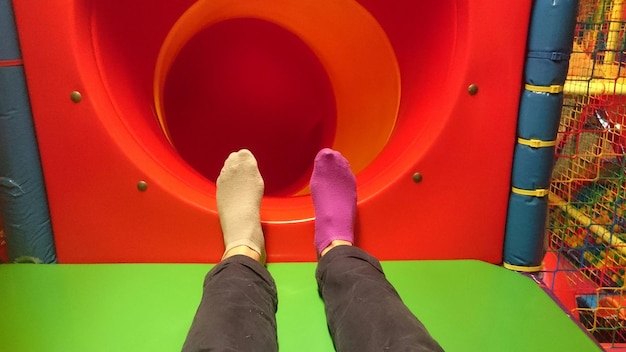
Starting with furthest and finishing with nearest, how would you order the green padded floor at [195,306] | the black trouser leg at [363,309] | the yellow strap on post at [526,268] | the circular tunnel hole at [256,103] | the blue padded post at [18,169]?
the circular tunnel hole at [256,103] → the yellow strap on post at [526,268] → the blue padded post at [18,169] → the green padded floor at [195,306] → the black trouser leg at [363,309]

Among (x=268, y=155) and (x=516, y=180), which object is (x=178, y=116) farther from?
(x=516, y=180)

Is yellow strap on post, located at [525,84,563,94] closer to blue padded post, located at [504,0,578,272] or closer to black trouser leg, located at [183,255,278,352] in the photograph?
blue padded post, located at [504,0,578,272]

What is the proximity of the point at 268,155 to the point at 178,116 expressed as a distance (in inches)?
11.5

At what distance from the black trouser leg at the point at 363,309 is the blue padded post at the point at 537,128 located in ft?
1.17

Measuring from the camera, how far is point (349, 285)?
859 millimetres

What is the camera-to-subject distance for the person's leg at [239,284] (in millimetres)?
727

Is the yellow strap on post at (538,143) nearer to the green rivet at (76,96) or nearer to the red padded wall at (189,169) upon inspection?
the red padded wall at (189,169)

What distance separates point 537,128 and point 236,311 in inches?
26.8

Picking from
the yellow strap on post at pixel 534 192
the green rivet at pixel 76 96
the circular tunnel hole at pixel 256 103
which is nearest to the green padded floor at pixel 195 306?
the yellow strap on post at pixel 534 192

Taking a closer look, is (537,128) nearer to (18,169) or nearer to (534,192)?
(534,192)

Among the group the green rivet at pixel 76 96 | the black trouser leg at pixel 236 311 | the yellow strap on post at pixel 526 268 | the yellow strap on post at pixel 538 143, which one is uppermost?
the green rivet at pixel 76 96

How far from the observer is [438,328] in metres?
0.87

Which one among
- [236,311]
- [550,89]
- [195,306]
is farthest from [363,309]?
[550,89]

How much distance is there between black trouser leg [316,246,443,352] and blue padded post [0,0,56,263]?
0.58m
